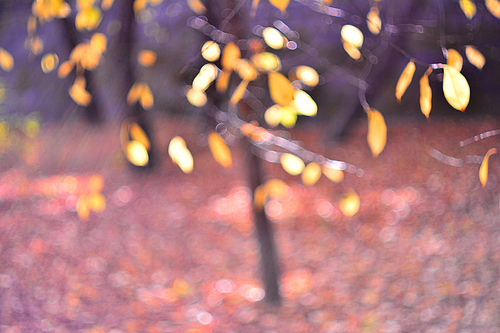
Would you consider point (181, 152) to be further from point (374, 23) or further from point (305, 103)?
point (374, 23)

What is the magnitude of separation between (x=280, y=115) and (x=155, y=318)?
1.90 meters

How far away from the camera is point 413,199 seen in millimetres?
4016

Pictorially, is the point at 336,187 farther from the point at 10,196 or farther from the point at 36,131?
the point at 36,131

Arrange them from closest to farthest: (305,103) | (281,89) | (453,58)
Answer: (281,89)
(453,58)
(305,103)

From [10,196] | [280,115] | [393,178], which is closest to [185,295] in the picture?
[280,115]

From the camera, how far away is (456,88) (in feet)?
3.59

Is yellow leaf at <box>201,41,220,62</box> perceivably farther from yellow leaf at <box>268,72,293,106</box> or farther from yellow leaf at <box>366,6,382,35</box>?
yellow leaf at <box>366,6,382,35</box>

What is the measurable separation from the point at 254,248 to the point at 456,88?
2713mm

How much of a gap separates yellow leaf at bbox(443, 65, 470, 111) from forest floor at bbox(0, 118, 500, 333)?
1887mm

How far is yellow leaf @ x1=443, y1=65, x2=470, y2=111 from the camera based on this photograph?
3.53 ft

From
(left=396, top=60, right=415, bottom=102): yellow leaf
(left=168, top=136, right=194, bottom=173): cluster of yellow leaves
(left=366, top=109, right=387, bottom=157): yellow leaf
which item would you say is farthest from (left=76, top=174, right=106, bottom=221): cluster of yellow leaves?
(left=396, top=60, right=415, bottom=102): yellow leaf

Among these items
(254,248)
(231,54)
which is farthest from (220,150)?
(254,248)

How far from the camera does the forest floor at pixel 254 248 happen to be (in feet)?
8.81

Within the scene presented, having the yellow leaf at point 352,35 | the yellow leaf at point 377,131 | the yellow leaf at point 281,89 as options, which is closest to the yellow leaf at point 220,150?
the yellow leaf at point 281,89
